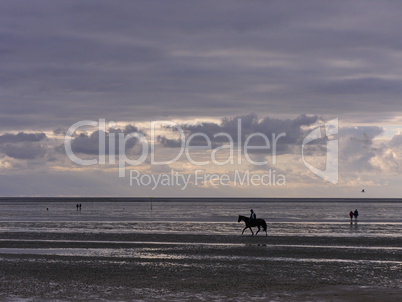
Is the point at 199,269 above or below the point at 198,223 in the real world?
above

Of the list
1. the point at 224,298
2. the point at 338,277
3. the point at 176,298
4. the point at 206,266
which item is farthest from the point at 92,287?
the point at 338,277

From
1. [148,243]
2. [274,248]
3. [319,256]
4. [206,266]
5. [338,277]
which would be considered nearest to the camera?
[338,277]

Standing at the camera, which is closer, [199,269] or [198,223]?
[199,269]

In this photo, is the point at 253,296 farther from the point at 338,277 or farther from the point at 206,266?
the point at 206,266

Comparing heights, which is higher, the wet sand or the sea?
the wet sand

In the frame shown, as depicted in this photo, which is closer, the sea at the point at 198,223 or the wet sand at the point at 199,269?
the wet sand at the point at 199,269

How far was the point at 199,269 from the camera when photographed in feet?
83.0

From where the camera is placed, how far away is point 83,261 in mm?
28062

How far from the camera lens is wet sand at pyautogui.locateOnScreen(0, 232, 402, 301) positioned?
19.3m

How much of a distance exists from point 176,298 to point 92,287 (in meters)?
3.98

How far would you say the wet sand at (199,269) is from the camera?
1927cm

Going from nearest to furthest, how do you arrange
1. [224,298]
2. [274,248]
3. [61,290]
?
1. [224,298]
2. [61,290]
3. [274,248]

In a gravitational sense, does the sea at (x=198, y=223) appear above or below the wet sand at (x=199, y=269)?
below

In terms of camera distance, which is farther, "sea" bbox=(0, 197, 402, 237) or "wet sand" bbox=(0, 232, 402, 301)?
"sea" bbox=(0, 197, 402, 237)
